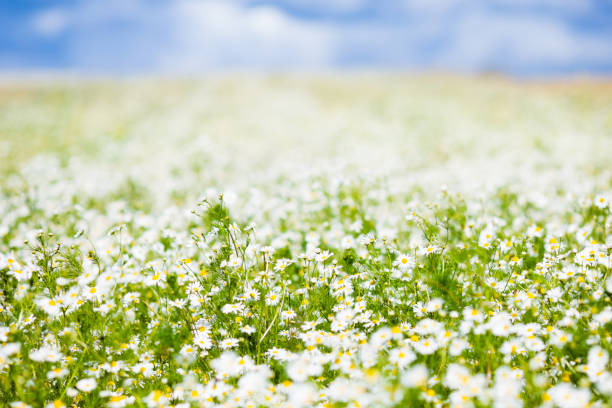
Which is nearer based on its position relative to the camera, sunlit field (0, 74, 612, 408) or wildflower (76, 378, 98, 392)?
sunlit field (0, 74, 612, 408)

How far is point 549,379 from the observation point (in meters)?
2.37

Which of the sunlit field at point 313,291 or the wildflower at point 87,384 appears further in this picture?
the wildflower at point 87,384

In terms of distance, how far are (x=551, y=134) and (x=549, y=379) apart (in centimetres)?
1210

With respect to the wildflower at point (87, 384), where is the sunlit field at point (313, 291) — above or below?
above

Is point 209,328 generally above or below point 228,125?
below

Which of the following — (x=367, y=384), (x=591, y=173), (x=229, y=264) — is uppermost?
(x=591, y=173)

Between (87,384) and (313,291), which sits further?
(313,291)

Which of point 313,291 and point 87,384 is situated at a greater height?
point 313,291

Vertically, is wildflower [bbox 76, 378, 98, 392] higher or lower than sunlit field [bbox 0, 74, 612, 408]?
lower

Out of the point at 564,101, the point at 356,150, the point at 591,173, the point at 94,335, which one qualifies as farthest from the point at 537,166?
the point at 564,101

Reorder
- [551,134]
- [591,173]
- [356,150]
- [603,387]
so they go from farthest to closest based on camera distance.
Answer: [551,134] → [356,150] → [591,173] → [603,387]

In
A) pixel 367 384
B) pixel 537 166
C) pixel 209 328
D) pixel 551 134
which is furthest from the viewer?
pixel 551 134

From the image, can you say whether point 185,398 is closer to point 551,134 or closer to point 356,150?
point 356,150

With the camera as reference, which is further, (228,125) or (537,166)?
(228,125)
